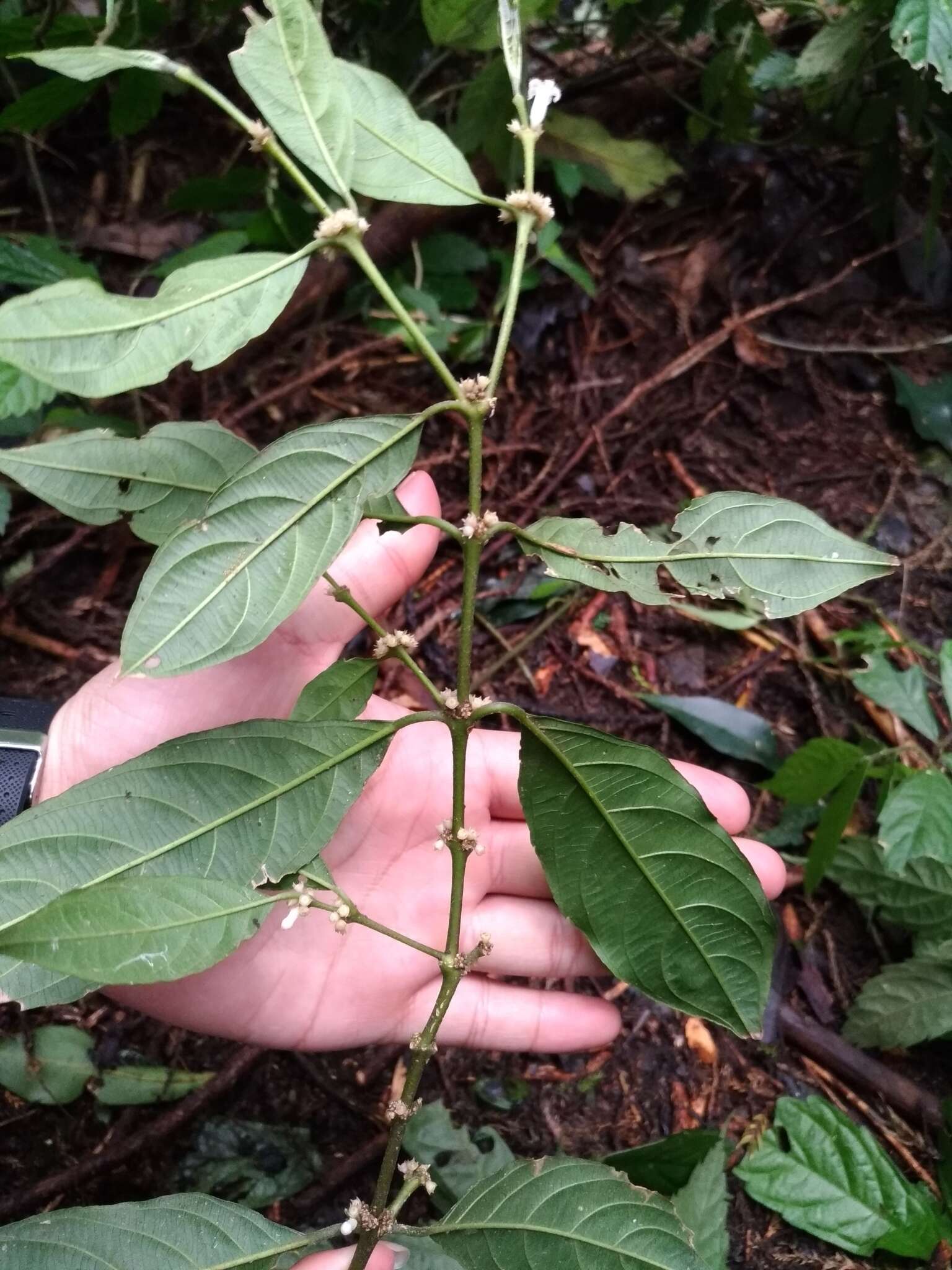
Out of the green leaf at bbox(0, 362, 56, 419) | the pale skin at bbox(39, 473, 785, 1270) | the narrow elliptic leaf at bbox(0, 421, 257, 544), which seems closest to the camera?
the narrow elliptic leaf at bbox(0, 421, 257, 544)

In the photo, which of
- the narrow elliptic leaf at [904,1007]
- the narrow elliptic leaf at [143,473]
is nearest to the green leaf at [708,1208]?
the narrow elliptic leaf at [904,1007]

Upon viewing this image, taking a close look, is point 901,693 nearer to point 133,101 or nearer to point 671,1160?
point 671,1160

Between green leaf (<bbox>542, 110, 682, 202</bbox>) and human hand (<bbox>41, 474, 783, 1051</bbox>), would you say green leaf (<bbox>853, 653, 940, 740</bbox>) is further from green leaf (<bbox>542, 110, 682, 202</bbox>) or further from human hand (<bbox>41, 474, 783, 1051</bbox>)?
green leaf (<bbox>542, 110, 682, 202</bbox>)

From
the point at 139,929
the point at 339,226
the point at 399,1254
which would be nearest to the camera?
the point at 139,929

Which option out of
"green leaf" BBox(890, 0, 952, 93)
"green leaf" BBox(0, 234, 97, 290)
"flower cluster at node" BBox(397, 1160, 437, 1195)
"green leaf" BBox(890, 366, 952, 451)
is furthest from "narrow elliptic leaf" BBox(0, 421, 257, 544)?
"green leaf" BBox(890, 366, 952, 451)

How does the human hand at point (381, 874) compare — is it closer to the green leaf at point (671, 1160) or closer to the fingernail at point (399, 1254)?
the green leaf at point (671, 1160)

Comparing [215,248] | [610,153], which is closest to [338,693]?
[215,248]
